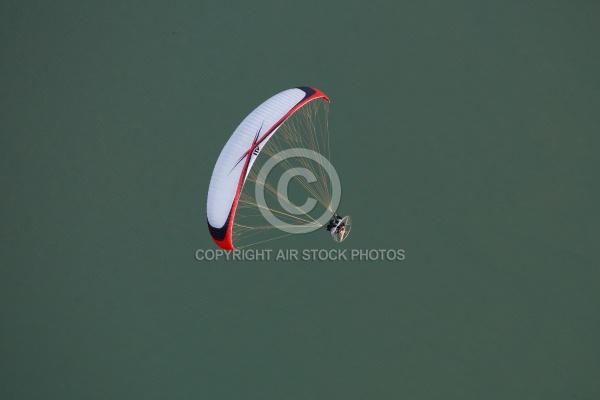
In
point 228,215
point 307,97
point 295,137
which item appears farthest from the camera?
point 295,137

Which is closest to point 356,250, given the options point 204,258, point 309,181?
point 309,181

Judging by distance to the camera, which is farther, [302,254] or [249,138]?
[302,254]

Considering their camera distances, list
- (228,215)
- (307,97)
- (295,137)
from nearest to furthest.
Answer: (228,215) < (307,97) < (295,137)

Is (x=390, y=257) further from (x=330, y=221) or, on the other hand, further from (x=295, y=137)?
(x=295, y=137)

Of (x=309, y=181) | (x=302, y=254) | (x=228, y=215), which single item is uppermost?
(x=309, y=181)

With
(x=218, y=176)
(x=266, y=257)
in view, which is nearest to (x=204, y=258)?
(x=266, y=257)

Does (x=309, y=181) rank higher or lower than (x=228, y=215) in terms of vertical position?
higher
